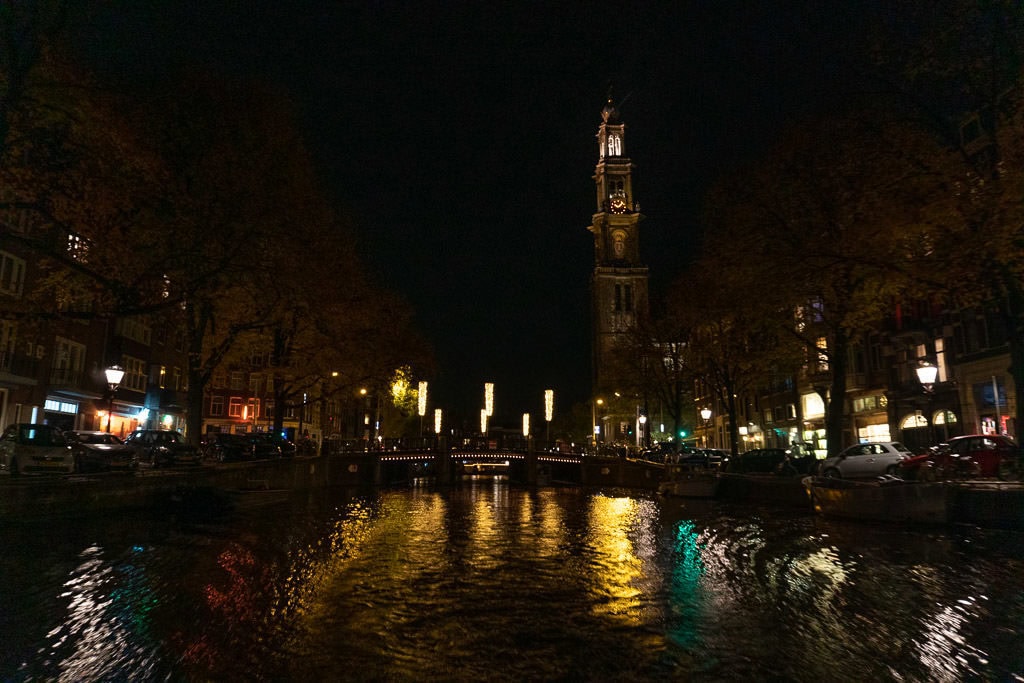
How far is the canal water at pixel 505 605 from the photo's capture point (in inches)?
275

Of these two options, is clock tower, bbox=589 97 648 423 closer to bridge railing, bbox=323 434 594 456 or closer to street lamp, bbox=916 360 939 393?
bridge railing, bbox=323 434 594 456

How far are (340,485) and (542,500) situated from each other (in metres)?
20.0

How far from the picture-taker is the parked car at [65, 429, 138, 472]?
90.3 feet

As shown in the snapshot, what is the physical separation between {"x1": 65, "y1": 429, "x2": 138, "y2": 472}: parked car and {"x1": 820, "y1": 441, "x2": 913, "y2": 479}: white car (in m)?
29.6

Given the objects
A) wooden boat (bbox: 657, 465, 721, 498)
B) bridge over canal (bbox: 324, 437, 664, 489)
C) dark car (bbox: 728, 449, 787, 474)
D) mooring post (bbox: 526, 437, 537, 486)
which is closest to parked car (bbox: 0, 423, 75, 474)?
bridge over canal (bbox: 324, 437, 664, 489)

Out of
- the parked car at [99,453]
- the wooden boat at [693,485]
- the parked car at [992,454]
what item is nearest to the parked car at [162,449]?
the parked car at [99,453]

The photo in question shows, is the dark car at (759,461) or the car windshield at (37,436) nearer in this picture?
the car windshield at (37,436)

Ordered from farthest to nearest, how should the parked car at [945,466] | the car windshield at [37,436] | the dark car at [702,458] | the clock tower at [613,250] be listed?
the clock tower at [613,250]
the dark car at [702,458]
the car windshield at [37,436]
the parked car at [945,466]

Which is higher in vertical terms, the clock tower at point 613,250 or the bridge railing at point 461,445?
the clock tower at point 613,250

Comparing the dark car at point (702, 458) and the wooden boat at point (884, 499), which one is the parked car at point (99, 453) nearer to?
the wooden boat at point (884, 499)

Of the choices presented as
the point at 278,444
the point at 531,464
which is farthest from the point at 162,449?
the point at 531,464

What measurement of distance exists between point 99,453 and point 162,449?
392cm

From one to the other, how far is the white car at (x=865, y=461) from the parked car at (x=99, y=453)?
2957 centimetres

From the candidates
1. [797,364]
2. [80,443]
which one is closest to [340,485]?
[80,443]
